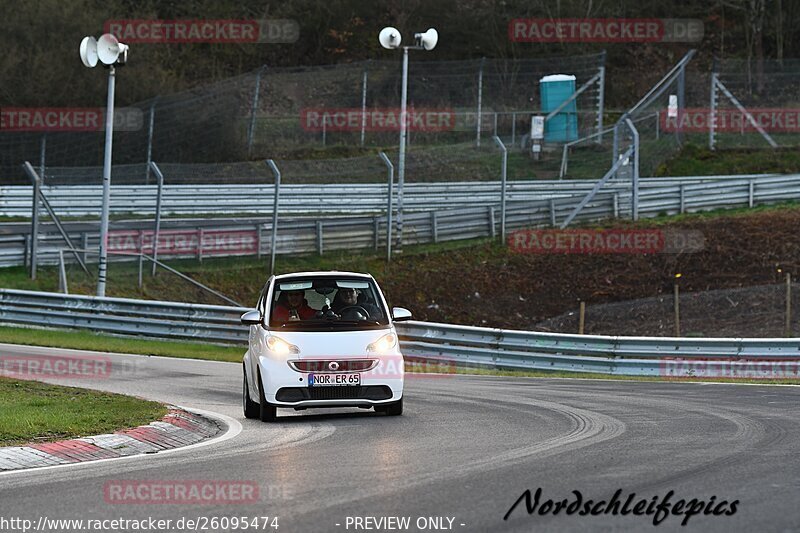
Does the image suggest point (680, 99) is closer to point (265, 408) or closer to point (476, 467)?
point (265, 408)

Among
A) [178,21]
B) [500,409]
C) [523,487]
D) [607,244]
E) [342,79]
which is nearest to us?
[523,487]

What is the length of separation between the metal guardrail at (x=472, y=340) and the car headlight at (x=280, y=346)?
989 centimetres

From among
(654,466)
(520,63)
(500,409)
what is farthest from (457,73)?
(654,466)

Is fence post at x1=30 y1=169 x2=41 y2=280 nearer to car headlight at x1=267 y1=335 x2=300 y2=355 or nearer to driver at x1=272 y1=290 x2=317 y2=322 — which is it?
driver at x1=272 y1=290 x2=317 y2=322

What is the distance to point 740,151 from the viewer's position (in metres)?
46.2

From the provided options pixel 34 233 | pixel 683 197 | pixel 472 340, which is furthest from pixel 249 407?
pixel 683 197

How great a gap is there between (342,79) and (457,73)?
15.6 ft

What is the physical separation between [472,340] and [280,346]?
10437 mm

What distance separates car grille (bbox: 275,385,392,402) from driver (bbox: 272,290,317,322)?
3.08 feet

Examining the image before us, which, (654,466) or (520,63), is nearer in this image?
(654,466)

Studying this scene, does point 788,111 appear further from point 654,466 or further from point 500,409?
point 654,466

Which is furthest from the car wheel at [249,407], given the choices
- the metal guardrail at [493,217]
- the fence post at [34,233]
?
the metal guardrail at [493,217]

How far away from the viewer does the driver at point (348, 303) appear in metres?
13.8

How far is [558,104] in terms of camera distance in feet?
165
